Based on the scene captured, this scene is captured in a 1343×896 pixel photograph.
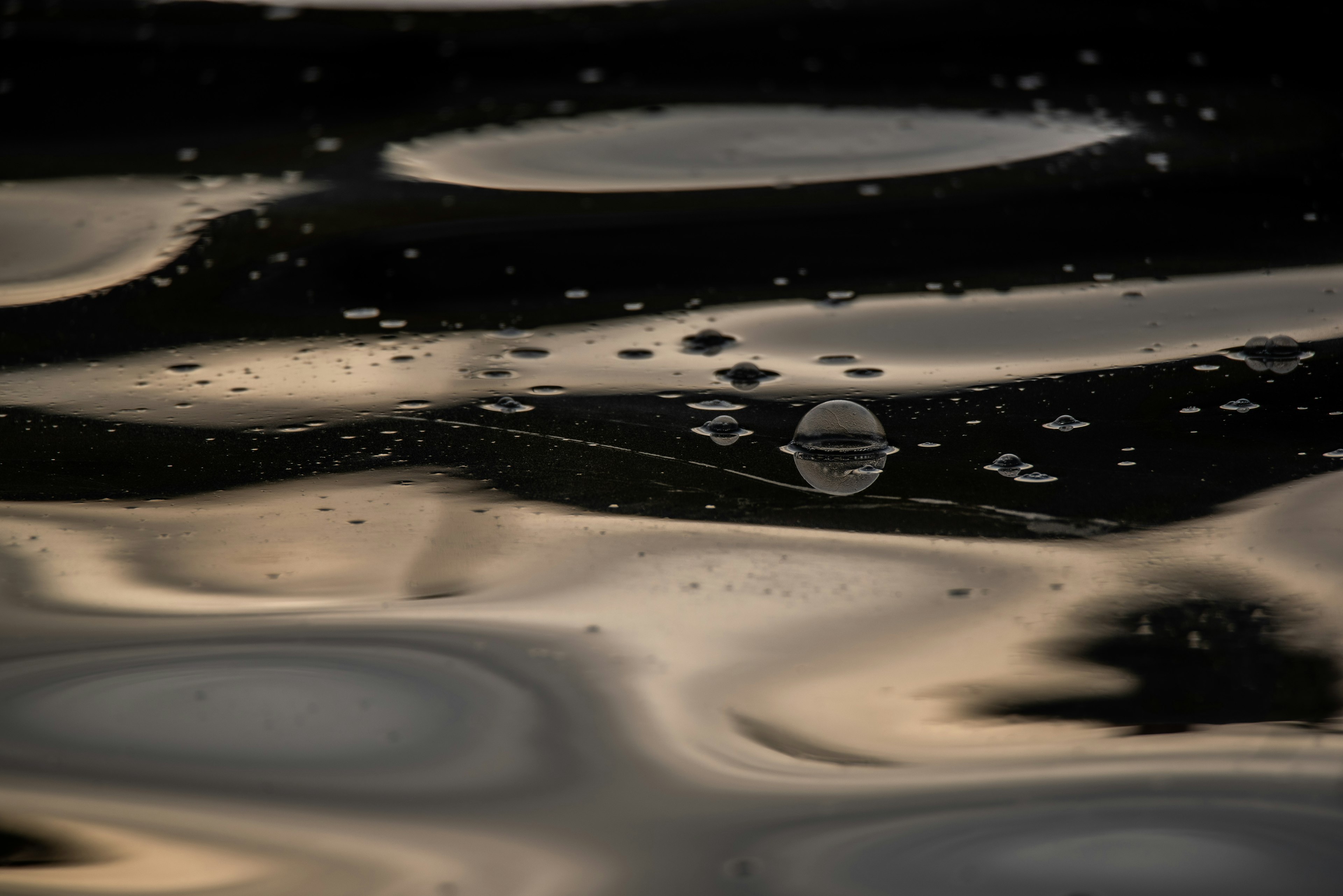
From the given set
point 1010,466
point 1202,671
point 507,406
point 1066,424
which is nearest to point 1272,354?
point 1066,424

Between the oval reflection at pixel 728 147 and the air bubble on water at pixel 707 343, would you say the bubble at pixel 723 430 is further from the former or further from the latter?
the oval reflection at pixel 728 147

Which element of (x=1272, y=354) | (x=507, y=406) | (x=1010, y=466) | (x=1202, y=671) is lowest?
(x=1202, y=671)

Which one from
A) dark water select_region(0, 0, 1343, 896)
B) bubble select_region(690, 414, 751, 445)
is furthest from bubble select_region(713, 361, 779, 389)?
bubble select_region(690, 414, 751, 445)

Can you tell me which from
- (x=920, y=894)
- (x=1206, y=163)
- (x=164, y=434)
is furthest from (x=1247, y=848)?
(x=1206, y=163)

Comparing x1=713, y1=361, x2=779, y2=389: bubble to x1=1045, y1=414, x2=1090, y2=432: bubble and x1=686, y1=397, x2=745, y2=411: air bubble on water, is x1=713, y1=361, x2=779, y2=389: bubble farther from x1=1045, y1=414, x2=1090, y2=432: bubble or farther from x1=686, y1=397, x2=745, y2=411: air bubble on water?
x1=1045, y1=414, x2=1090, y2=432: bubble

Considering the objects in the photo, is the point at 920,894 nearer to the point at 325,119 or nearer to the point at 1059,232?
the point at 1059,232

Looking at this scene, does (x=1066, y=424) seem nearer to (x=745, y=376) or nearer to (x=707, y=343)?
(x=745, y=376)
